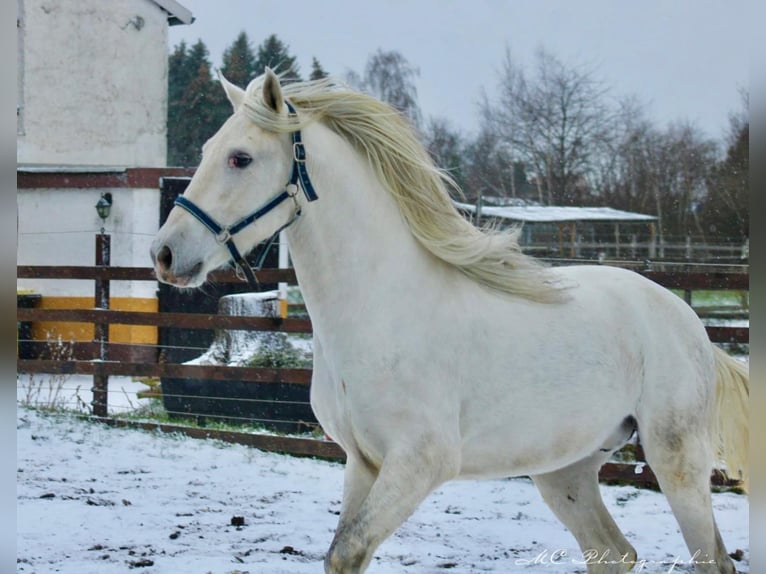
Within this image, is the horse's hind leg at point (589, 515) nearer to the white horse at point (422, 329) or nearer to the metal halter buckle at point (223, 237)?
the white horse at point (422, 329)

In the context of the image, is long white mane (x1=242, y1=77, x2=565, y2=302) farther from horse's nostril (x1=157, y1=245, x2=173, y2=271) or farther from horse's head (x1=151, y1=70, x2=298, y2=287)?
horse's nostril (x1=157, y1=245, x2=173, y2=271)

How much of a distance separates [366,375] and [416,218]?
0.61 metres

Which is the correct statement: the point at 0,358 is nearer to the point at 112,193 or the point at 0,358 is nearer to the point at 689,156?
the point at 112,193

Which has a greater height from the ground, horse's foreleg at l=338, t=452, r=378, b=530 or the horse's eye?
the horse's eye

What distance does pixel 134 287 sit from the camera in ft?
33.9

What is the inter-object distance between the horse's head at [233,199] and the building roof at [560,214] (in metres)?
8.30

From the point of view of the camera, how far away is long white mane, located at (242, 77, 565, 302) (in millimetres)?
2920

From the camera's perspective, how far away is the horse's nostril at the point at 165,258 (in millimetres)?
2553

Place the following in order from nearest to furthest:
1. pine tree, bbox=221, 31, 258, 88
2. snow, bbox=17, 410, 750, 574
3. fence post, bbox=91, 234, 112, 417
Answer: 1. snow, bbox=17, 410, 750, 574
2. fence post, bbox=91, 234, 112, 417
3. pine tree, bbox=221, 31, 258, 88

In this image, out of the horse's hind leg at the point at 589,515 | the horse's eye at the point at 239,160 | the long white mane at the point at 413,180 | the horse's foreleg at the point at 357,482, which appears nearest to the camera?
the horse's eye at the point at 239,160

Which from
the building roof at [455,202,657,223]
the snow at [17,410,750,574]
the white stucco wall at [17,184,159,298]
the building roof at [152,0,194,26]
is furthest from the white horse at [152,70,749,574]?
the building roof at [152,0,194,26]

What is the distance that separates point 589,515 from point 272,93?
6.63 feet

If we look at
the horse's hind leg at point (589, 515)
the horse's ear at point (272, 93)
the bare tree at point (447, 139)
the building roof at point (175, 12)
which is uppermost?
the building roof at point (175, 12)

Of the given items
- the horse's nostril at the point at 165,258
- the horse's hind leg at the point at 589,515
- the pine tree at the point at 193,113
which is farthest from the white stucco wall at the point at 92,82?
the horse's hind leg at the point at 589,515
